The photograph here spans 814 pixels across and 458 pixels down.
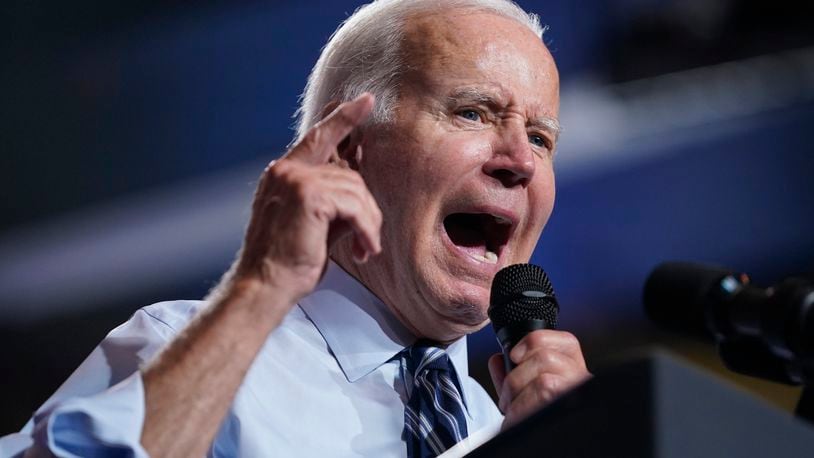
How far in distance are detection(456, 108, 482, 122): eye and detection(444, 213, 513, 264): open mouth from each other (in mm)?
165

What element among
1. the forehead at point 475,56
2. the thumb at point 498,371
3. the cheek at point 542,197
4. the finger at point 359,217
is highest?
the forehead at point 475,56

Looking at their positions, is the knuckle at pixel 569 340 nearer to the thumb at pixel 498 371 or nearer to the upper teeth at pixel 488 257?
the thumb at pixel 498 371

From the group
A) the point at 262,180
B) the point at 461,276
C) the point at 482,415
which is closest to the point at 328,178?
the point at 262,180

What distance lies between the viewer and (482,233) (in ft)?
5.85

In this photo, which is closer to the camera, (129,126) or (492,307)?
(492,307)

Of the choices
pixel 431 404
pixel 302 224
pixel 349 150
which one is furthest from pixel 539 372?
pixel 349 150

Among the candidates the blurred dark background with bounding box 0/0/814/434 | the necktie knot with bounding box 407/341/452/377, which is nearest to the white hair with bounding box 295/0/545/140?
the necktie knot with bounding box 407/341/452/377

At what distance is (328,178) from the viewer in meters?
1.18

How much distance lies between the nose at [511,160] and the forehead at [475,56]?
0.08 metres

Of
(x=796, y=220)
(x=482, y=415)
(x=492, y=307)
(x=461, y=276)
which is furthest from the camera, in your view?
(x=796, y=220)

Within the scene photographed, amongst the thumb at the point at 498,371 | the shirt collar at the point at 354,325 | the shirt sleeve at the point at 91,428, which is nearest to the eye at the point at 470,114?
the shirt collar at the point at 354,325

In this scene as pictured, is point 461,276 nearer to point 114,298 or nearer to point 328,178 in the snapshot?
point 328,178

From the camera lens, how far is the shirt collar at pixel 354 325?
1.60m

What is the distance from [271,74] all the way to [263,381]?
1.33 metres
